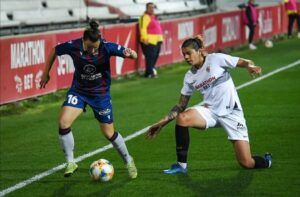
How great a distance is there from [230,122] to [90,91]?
1.83 metres

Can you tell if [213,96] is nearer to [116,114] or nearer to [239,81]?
[116,114]

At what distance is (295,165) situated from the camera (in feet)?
36.6

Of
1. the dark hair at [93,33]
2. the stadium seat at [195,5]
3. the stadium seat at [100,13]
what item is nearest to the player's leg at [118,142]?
the dark hair at [93,33]

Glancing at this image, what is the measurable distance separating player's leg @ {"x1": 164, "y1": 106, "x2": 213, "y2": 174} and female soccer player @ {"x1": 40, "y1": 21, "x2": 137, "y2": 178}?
0.59 m

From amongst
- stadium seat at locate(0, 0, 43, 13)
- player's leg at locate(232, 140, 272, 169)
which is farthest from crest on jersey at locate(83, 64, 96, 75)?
stadium seat at locate(0, 0, 43, 13)

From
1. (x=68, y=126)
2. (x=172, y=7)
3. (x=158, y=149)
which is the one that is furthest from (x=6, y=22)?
(x=68, y=126)

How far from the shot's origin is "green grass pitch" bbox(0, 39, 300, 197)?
1011cm

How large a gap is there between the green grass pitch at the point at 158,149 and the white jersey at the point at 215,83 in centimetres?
90

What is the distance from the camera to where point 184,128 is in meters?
10.5

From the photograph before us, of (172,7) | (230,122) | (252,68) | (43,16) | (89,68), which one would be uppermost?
(252,68)

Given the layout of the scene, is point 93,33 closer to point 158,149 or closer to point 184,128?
point 184,128

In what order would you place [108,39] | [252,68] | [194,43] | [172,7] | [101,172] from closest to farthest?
1. [252,68]
2. [194,43]
3. [101,172]
4. [108,39]
5. [172,7]

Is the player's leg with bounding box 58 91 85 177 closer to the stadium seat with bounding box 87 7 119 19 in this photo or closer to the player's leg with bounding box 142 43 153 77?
the player's leg with bounding box 142 43 153 77

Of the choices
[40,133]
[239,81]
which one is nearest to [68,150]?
[40,133]
